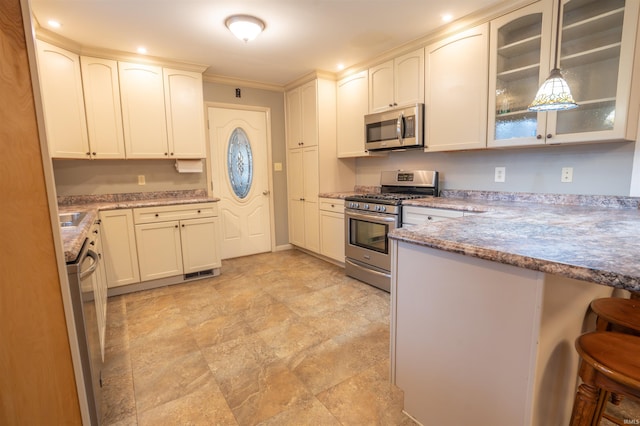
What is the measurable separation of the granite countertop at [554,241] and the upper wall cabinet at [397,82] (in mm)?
1792

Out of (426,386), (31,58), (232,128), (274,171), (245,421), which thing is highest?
(232,128)

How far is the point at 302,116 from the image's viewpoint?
13.8 feet

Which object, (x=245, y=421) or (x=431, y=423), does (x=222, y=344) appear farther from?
(x=431, y=423)

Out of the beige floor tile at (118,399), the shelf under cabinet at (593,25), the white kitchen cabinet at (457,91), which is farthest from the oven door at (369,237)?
the beige floor tile at (118,399)

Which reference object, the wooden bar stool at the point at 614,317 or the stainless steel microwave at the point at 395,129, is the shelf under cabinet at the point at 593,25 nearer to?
the stainless steel microwave at the point at 395,129

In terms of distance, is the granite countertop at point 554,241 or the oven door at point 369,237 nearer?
the granite countertop at point 554,241

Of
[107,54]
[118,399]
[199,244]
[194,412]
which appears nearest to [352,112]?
[199,244]

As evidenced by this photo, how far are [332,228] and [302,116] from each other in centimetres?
160

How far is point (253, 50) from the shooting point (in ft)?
10.5

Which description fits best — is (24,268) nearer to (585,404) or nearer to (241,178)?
(585,404)

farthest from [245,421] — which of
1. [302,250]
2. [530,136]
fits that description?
[302,250]

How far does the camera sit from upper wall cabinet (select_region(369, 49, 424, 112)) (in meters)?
3.01

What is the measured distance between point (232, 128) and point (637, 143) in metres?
4.00

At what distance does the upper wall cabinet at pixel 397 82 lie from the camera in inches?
118
